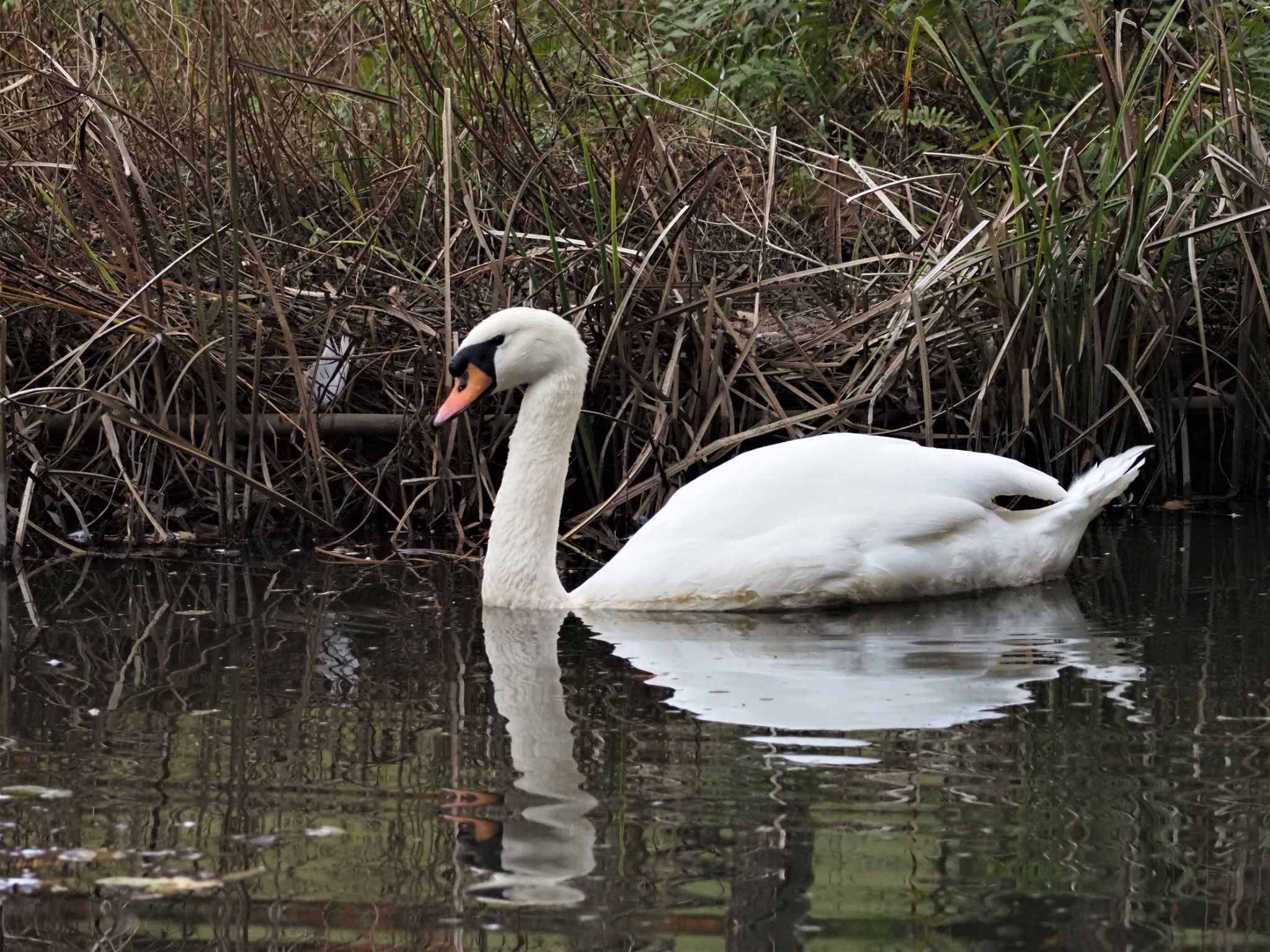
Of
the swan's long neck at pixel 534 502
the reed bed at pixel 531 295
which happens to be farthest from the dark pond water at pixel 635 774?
the reed bed at pixel 531 295

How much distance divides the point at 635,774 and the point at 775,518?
194cm

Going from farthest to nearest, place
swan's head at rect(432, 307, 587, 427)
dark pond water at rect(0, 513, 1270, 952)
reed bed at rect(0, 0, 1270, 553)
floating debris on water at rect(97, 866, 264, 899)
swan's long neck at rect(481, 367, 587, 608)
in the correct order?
reed bed at rect(0, 0, 1270, 553), swan's head at rect(432, 307, 587, 427), swan's long neck at rect(481, 367, 587, 608), floating debris on water at rect(97, 866, 264, 899), dark pond water at rect(0, 513, 1270, 952)

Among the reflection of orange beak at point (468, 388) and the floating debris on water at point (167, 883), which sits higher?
the reflection of orange beak at point (468, 388)

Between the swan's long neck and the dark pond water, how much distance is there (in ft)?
0.62

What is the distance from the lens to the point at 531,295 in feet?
21.8

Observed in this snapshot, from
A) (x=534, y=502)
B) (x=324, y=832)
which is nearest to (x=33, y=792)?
(x=324, y=832)

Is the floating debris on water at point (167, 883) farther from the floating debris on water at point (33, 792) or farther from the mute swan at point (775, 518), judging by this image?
the mute swan at point (775, 518)

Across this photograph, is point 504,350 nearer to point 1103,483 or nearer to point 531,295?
point 531,295

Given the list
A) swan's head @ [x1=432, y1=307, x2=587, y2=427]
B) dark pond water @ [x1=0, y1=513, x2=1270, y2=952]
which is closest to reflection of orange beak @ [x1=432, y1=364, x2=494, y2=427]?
swan's head @ [x1=432, y1=307, x2=587, y2=427]

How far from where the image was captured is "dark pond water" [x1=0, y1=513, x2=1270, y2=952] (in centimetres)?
272

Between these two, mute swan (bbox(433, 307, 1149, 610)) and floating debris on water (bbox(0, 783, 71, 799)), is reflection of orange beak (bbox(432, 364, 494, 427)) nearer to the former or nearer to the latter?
mute swan (bbox(433, 307, 1149, 610))

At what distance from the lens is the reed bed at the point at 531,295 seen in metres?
6.43

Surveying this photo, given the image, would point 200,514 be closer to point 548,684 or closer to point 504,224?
point 504,224

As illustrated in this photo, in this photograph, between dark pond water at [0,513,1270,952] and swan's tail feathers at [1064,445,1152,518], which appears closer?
dark pond water at [0,513,1270,952]
